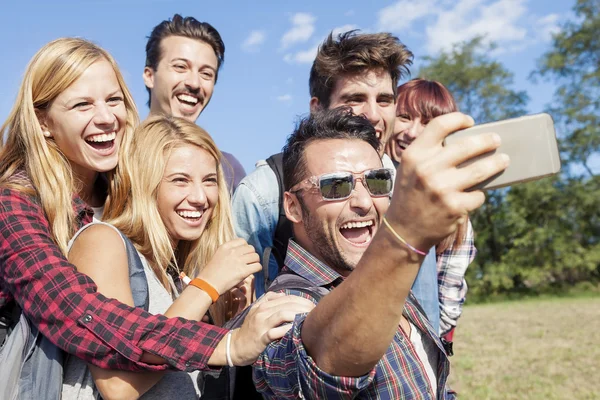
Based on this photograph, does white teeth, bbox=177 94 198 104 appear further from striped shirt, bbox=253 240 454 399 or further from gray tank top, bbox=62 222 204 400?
striped shirt, bbox=253 240 454 399

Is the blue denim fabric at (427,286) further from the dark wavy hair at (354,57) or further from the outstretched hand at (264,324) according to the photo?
the outstretched hand at (264,324)

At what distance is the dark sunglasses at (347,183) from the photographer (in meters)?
2.64

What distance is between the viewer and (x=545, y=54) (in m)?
34.9

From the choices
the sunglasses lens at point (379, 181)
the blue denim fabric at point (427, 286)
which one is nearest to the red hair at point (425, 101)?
the blue denim fabric at point (427, 286)

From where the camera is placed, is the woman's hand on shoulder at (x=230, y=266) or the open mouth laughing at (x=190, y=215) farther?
the open mouth laughing at (x=190, y=215)

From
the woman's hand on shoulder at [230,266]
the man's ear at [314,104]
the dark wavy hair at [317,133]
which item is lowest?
the woman's hand on shoulder at [230,266]

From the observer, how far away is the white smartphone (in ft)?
3.44

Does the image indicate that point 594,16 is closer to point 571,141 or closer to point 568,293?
point 571,141

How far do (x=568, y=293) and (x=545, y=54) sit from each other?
1465 cm

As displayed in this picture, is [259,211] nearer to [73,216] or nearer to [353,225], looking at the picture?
[353,225]

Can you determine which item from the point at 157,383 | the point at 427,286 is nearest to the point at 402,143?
the point at 427,286

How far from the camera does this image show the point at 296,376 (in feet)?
4.93

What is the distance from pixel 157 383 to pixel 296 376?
1.00 m

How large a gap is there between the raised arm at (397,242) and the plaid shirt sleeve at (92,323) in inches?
32.6
